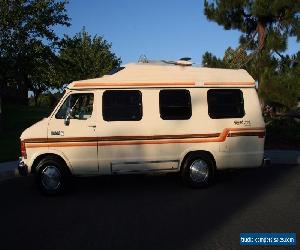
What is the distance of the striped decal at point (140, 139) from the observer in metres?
10.2

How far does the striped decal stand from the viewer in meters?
10.2

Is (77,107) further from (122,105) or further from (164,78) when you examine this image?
(164,78)

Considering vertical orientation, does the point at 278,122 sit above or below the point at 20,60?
below

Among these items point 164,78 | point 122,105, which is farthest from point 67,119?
point 164,78

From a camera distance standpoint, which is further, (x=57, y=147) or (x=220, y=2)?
(x=220, y=2)

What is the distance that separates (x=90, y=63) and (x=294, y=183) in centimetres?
3711

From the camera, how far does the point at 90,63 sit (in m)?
46.8

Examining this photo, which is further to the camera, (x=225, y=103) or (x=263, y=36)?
(x=263, y=36)

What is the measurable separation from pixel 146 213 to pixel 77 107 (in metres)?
2.97

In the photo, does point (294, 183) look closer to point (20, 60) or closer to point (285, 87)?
point (285, 87)

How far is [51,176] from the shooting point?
1027 centimetres

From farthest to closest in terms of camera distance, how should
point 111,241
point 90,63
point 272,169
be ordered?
point 90,63
point 272,169
point 111,241

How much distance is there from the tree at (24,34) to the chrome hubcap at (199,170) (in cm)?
1312

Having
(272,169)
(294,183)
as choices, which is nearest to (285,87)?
(272,169)
